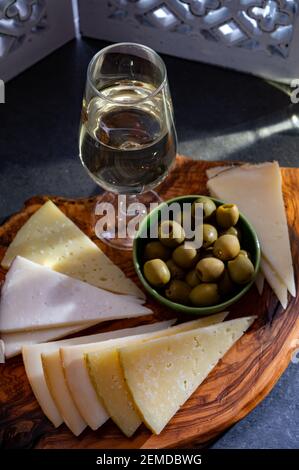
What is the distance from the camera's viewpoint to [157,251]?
49.8 inches

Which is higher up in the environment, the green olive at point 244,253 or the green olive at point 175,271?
the green olive at point 244,253

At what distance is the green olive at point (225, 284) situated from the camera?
4.04ft

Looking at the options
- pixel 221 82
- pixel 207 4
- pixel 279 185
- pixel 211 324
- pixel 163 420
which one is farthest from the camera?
pixel 221 82

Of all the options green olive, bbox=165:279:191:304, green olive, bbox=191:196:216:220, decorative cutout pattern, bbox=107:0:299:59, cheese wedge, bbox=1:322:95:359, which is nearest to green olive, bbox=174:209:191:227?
green olive, bbox=191:196:216:220

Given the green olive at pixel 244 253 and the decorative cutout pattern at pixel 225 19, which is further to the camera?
A: the decorative cutout pattern at pixel 225 19

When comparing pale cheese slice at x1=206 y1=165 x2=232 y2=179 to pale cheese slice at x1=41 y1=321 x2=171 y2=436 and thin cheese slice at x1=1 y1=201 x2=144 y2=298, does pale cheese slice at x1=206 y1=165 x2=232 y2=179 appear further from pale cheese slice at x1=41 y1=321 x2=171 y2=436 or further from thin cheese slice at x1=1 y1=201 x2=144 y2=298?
pale cheese slice at x1=41 y1=321 x2=171 y2=436

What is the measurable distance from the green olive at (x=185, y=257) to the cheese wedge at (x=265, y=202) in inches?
5.9

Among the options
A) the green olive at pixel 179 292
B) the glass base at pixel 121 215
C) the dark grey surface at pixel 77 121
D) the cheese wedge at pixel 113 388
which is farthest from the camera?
the dark grey surface at pixel 77 121

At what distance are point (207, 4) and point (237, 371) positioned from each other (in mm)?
869

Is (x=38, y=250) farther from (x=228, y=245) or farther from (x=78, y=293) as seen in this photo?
(x=228, y=245)

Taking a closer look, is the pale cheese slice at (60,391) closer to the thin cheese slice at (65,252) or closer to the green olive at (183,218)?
the thin cheese slice at (65,252)

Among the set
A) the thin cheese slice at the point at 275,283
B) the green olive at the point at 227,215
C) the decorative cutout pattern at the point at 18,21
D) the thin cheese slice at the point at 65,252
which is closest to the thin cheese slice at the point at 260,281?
the thin cheese slice at the point at 275,283
